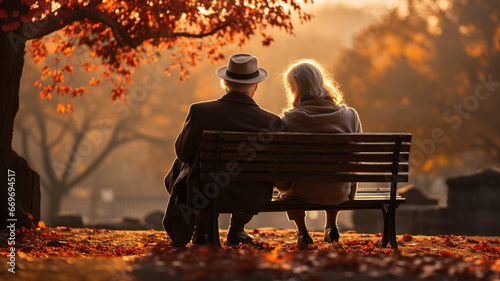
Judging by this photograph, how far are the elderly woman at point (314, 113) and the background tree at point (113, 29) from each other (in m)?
2.68

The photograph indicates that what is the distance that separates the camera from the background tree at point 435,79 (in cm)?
2038

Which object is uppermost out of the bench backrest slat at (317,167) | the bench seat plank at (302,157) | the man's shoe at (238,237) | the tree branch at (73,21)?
the tree branch at (73,21)

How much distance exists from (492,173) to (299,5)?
440 cm

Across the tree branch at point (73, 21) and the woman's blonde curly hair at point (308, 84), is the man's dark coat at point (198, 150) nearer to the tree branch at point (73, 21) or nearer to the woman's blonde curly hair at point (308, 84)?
the woman's blonde curly hair at point (308, 84)

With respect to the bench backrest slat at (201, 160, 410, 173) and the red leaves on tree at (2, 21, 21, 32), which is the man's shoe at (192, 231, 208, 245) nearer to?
the bench backrest slat at (201, 160, 410, 173)

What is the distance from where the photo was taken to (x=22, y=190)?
7.57m

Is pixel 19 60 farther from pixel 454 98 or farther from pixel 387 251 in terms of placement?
pixel 454 98

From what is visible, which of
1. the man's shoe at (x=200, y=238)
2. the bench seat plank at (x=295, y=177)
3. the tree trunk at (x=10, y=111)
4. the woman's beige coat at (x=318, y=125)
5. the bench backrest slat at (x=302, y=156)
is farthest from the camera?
the tree trunk at (x=10, y=111)

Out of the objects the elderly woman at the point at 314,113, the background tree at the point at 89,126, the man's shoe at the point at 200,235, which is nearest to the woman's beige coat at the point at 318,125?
the elderly woman at the point at 314,113

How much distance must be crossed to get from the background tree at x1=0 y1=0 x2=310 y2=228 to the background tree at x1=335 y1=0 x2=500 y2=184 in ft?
43.4

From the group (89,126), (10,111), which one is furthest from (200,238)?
(89,126)

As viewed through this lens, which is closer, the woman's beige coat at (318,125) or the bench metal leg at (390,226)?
the woman's beige coat at (318,125)

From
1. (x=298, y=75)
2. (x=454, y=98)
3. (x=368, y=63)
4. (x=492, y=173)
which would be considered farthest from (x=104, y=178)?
(x=298, y=75)

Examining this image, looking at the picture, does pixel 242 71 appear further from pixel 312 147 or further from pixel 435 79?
pixel 435 79
